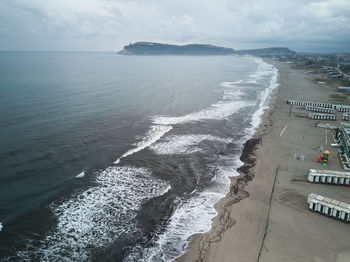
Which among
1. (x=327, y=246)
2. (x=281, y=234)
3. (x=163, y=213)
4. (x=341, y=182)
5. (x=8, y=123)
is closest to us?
(x=327, y=246)

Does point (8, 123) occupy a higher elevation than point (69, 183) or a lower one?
higher

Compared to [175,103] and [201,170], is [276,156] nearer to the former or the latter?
[201,170]

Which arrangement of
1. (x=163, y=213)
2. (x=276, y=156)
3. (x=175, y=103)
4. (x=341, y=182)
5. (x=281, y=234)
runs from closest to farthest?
(x=281, y=234) < (x=163, y=213) < (x=341, y=182) < (x=276, y=156) < (x=175, y=103)

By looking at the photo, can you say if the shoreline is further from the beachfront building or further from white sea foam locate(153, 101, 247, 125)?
white sea foam locate(153, 101, 247, 125)

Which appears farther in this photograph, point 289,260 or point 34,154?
point 34,154

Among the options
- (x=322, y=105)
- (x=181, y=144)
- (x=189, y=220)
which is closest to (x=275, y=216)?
(x=189, y=220)

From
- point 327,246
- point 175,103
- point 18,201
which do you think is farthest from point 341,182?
point 175,103

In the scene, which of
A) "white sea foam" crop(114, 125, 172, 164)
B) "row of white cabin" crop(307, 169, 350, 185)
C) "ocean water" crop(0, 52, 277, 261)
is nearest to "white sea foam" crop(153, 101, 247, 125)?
"ocean water" crop(0, 52, 277, 261)
